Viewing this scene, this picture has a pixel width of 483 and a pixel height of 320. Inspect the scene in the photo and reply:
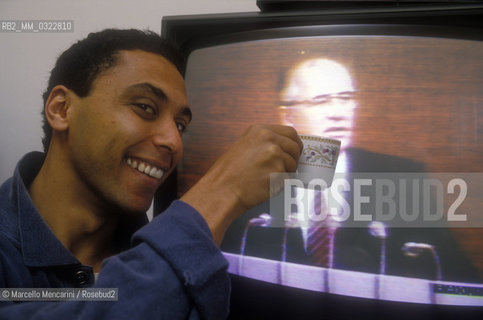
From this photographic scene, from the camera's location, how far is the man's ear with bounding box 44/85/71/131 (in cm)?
66

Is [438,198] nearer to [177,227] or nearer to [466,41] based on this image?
[466,41]

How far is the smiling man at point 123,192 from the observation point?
0.42 m

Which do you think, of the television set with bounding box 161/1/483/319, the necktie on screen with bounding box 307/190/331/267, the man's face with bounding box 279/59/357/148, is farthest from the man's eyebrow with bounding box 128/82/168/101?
the necktie on screen with bounding box 307/190/331/267

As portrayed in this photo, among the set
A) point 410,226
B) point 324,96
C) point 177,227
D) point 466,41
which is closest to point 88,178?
point 177,227

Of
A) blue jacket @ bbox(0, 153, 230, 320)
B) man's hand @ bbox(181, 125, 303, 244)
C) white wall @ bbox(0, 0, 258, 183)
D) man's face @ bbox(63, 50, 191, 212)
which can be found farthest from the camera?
white wall @ bbox(0, 0, 258, 183)

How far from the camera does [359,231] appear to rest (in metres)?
0.56

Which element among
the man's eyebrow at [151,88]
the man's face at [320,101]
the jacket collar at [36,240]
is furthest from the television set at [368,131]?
the jacket collar at [36,240]

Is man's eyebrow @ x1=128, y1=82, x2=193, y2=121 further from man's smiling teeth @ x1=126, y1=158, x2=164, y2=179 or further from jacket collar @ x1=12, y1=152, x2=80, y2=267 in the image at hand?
jacket collar @ x1=12, y1=152, x2=80, y2=267

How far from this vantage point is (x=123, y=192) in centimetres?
62

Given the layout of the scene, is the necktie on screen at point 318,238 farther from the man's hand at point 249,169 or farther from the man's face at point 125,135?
the man's face at point 125,135

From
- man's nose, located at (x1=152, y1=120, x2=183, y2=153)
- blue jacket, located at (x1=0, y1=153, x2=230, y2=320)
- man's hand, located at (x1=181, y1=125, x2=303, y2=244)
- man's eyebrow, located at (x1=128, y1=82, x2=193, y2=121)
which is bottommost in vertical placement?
blue jacket, located at (x1=0, y1=153, x2=230, y2=320)

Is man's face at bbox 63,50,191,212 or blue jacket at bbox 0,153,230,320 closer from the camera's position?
blue jacket at bbox 0,153,230,320

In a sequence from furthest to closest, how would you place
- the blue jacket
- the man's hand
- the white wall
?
the white wall
the man's hand
the blue jacket

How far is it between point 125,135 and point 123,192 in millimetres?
99
